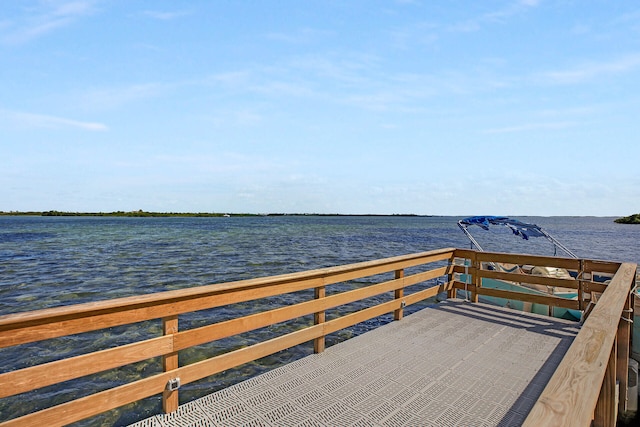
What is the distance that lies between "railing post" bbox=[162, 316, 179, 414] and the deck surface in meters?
0.08

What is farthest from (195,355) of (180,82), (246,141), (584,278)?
(246,141)

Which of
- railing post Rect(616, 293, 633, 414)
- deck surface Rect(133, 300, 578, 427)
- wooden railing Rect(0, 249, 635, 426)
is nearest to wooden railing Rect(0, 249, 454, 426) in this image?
wooden railing Rect(0, 249, 635, 426)

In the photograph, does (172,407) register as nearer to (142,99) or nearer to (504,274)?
(504,274)

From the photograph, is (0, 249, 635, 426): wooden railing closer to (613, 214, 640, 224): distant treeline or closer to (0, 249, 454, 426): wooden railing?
(0, 249, 454, 426): wooden railing

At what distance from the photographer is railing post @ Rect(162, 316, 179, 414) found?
2.84 metres

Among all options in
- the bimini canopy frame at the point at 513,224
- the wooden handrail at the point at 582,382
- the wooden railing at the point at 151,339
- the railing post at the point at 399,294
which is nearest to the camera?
the wooden handrail at the point at 582,382

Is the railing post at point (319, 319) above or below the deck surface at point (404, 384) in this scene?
above

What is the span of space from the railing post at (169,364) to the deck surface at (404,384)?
0.08m

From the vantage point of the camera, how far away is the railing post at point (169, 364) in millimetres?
2844

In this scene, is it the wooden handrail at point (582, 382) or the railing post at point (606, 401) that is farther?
the railing post at point (606, 401)

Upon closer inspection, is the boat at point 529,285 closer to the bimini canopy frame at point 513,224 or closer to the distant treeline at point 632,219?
the bimini canopy frame at point 513,224

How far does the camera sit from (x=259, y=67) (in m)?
10.0

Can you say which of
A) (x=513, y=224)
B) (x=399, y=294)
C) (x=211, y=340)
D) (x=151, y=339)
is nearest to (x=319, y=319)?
(x=211, y=340)

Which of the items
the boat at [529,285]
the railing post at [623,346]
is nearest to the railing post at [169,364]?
the railing post at [623,346]
